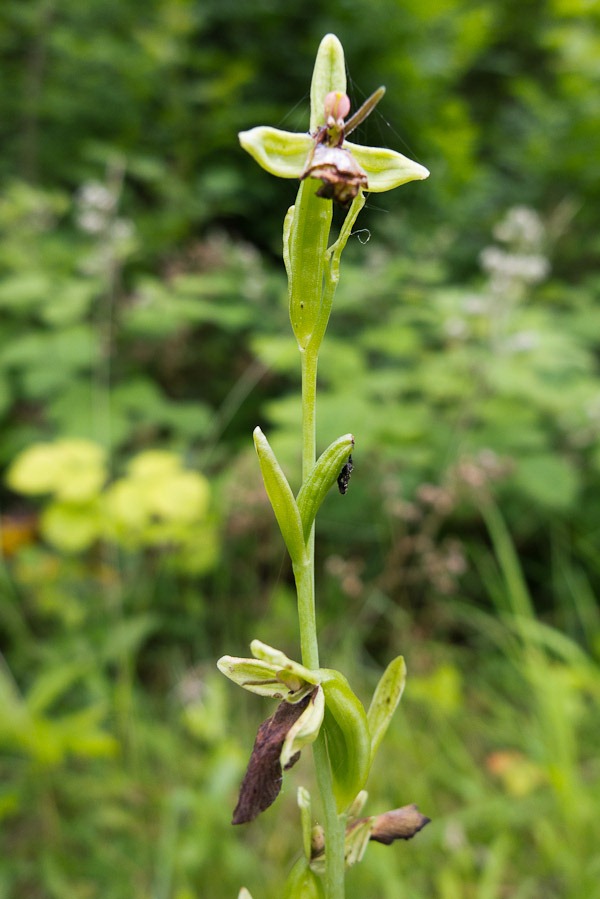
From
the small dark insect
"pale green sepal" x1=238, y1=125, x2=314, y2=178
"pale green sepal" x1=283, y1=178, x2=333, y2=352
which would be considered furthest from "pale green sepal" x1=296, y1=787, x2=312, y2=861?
"pale green sepal" x1=238, y1=125, x2=314, y2=178

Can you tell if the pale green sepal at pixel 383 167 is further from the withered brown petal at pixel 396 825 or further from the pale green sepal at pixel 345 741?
the withered brown petal at pixel 396 825

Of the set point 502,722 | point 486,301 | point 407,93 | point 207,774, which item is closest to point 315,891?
point 207,774

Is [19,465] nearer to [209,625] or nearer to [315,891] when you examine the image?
[209,625]

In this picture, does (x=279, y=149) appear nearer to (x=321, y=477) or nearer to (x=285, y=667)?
(x=321, y=477)

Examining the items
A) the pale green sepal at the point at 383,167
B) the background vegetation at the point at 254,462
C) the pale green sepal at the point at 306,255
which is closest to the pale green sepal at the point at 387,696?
the pale green sepal at the point at 306,255

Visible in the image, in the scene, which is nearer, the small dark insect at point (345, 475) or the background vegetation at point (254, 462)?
the small dark insect at point (345, 475)

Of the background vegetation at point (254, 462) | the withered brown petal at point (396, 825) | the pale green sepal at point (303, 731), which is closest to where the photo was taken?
the pale green sepal at point (303, 731)

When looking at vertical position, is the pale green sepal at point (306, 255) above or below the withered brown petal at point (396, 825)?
above

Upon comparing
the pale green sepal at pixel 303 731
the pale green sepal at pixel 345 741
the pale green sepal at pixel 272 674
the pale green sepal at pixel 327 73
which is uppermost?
the pale green sepal at pixel 327 73
